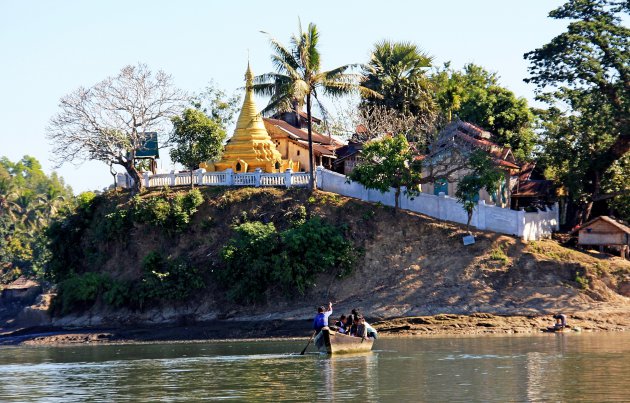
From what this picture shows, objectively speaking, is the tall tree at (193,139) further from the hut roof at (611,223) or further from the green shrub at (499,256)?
the hut roof at (611,223)

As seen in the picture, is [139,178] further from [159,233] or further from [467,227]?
[467,227]

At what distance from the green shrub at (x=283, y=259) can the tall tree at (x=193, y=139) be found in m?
5.72

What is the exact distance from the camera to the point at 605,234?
4806cm

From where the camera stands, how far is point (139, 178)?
52.6 metres

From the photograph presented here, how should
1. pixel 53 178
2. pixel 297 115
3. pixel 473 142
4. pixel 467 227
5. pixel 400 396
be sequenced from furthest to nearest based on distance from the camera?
pixel 53 178 < pixel 297 115 < pixel 473 142 < pixel 467 227 < pixel 400 396

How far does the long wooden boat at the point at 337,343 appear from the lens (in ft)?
118

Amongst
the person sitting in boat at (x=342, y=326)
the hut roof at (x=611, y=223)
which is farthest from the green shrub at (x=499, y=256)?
the person sitting in boat at (x=342, y=326)

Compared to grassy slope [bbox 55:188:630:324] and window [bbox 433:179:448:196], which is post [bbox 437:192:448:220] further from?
window [bbox 433:179:448:196]

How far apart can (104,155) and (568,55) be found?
20695 mm

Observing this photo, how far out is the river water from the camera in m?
27.5

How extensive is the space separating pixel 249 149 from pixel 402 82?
9.25 metres

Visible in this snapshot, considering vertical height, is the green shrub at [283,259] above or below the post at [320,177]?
below

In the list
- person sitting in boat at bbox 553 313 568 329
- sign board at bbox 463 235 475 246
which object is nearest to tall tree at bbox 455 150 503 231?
sign board at bbox 463 235 475 246

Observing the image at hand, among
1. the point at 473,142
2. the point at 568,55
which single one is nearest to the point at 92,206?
the point at 473,142
